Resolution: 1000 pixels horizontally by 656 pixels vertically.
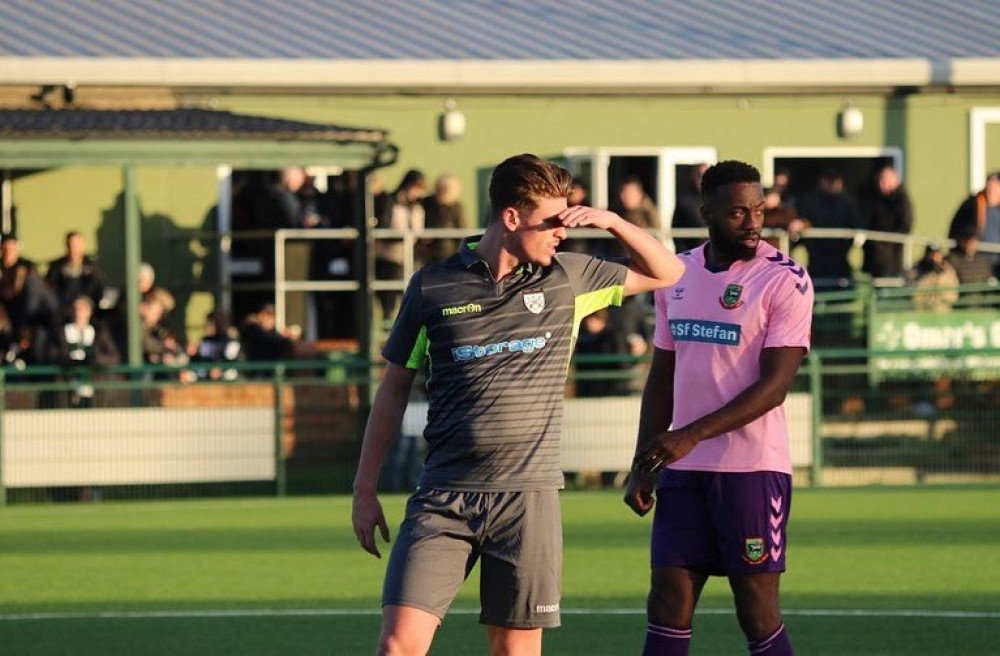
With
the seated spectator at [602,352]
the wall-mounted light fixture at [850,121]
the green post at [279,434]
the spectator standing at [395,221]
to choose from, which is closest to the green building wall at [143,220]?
the spectator standing at [395,221]

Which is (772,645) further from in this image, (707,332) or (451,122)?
(451,122)

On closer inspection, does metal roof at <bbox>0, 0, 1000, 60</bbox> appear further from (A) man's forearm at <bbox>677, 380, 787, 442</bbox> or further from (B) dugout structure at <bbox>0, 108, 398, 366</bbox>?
(A) man's forearm at <bbox>677, 380, 787, 442</bbox>

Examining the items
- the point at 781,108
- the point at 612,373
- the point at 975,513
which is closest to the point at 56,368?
the point at 612,373

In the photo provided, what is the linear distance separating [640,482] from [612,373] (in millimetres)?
11466

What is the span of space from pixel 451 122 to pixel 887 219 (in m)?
5.08

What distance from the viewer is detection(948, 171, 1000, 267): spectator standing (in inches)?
876

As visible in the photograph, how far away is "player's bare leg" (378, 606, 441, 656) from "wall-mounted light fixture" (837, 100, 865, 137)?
60.5 ft

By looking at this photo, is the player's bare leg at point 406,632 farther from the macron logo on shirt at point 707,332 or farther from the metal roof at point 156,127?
the metal roof at point 156,127

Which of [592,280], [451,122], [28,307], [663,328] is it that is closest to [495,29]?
[451,122]

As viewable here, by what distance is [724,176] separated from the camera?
7.20 m

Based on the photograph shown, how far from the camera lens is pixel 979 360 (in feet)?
62.5

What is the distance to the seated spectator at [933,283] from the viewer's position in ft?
69.6

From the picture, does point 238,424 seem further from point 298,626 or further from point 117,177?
point 298,626

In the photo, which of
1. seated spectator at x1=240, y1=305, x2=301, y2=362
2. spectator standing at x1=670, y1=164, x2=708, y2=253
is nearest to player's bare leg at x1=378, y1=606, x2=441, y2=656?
seated spectator at x1=240, y1=305, x2=301, y2=362
